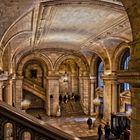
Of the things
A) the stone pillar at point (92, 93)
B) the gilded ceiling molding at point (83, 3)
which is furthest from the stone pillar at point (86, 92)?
the gilded ceiling molding at point (83, 3)

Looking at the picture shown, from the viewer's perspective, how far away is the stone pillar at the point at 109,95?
62.5 feet

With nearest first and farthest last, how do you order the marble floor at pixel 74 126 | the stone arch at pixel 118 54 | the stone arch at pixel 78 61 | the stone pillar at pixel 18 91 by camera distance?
the stone arch at pixel 118 54
the marble floor at pixel 74 126
the stone pillar at pixel 18 91
the stone arch at pixel 78 61

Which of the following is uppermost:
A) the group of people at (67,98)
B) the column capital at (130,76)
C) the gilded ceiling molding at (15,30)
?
the gilded ceiling molding at (15,30)

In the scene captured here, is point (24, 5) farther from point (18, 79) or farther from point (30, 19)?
point (18, 79)

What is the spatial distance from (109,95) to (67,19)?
9.06 metres

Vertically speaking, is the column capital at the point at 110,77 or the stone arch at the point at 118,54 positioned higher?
the stone arch at the point at 118,54

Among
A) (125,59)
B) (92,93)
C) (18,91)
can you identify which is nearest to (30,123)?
(125,59)

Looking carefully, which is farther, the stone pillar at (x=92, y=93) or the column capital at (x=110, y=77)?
the stone pillar at (x=92, y=93)

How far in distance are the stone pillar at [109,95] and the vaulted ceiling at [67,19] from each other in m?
3.21

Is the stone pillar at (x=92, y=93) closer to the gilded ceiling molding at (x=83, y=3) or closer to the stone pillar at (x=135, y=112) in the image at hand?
the gilded ceiling molding at (x=83, y=3)

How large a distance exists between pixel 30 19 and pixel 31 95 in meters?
18.3

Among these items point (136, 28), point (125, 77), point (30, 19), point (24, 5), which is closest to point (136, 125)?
point (125, 77)

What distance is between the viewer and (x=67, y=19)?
12258 mm

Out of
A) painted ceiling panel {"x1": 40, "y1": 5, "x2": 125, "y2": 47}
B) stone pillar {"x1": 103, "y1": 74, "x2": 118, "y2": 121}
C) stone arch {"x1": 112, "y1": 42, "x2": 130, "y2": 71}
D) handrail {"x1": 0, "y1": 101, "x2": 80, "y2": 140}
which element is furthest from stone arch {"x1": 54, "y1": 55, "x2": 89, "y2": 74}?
handrail {"x1": 0, "y1": 101, "x2": 80, "y2": 140}
